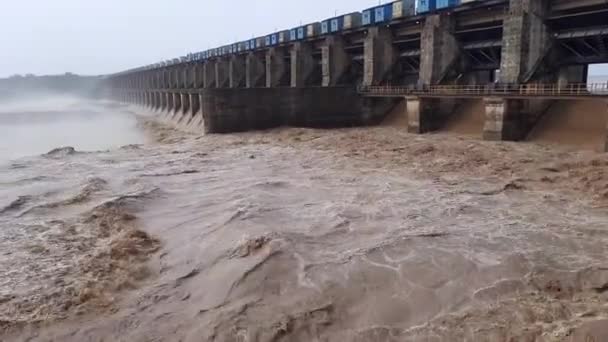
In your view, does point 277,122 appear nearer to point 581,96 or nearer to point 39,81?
point 581,96

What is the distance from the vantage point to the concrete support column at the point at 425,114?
21969mm

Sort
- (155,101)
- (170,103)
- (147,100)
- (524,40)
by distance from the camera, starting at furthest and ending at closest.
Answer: (147,100), (155,101), (170,103), (524,40)

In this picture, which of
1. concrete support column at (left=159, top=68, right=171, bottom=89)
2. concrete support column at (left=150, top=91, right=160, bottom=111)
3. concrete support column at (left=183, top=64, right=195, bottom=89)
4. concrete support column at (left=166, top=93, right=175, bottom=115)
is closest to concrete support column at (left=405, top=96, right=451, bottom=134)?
concrete support column at (left=166, top=93, right=175, bottom=115)

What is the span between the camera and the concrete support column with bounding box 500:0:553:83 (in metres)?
18.5

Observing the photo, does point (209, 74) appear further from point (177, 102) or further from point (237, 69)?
point (177, 102)

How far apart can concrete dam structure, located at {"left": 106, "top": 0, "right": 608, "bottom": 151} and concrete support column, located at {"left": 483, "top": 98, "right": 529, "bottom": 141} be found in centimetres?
4

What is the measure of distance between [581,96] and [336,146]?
933cm

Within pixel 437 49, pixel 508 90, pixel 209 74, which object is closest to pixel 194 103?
pixel 437 49

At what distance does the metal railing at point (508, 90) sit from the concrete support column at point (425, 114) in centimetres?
43

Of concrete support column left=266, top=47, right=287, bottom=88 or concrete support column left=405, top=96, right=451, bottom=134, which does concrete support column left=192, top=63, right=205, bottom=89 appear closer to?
concrete support column left=266, top=47, right=287, bottom=88

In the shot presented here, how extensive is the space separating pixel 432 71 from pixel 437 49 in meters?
1.10

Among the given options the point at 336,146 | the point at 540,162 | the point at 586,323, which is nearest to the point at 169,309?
the point at 586,323

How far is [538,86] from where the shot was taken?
724 inches

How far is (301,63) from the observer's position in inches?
1294
